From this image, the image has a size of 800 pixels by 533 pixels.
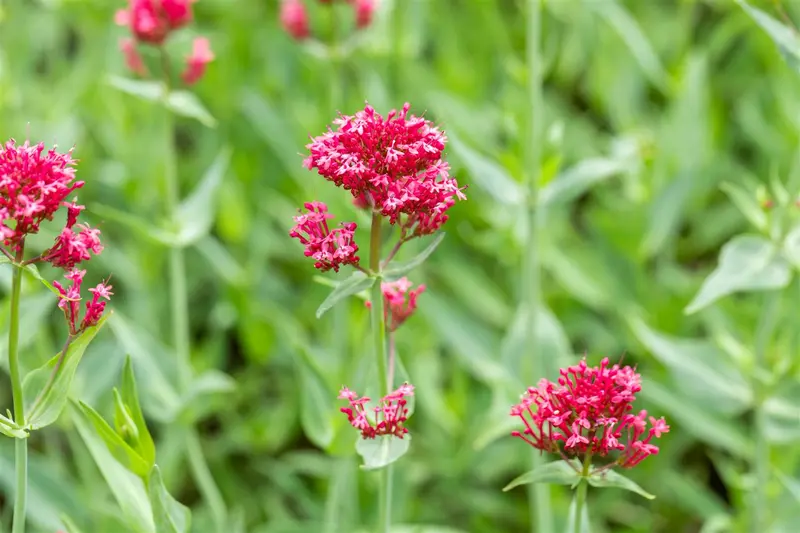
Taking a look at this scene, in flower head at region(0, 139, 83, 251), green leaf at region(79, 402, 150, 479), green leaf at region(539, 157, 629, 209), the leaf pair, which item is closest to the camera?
flower head at region(0, 139, 83, 251)

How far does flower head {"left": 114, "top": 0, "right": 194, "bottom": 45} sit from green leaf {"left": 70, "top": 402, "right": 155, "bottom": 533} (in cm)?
97

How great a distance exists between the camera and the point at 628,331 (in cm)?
286

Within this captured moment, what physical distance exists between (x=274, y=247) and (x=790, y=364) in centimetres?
159

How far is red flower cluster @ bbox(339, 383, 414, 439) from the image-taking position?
137 cm

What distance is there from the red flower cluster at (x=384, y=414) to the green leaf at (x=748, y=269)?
2.85ft

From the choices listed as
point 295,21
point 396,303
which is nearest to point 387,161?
point 396,303

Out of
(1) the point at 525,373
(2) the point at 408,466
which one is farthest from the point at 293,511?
(1) the point at 525,373

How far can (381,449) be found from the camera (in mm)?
1466

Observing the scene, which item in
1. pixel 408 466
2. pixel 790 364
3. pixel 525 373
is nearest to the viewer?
pixel 790 364

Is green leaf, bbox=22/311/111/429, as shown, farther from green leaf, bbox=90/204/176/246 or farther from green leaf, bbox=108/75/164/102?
green leaf, bbox=108/75/164/102

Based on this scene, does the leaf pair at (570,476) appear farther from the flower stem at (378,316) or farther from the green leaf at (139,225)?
the green leaf at (139,225)

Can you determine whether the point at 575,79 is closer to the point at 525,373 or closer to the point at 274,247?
the point at 274,247

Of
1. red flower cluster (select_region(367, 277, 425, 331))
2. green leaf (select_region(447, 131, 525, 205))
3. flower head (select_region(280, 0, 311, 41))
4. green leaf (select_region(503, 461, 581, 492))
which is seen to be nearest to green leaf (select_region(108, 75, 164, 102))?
flower head (select_region(280, 0, 311, 41))

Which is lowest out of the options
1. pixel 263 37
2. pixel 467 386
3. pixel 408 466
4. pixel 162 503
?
pixel 162 503
